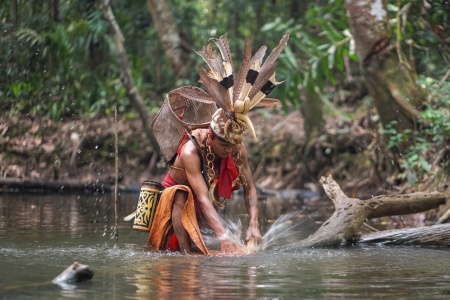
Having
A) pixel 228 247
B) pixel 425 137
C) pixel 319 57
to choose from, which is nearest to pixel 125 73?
pixel 319 57

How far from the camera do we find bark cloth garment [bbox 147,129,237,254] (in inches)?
274

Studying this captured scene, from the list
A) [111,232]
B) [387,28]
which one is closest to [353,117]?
[387,28]

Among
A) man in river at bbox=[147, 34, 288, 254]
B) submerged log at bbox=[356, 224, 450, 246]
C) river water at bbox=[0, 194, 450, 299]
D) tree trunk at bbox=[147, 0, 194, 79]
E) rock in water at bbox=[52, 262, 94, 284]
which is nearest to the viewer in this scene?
river water at bbox=[0, 194, 450, 299]

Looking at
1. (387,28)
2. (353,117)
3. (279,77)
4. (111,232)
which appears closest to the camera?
(111,232)

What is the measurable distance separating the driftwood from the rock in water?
2463 mm

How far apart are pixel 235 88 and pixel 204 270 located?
167 centimetres

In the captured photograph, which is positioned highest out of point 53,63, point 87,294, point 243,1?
point 243,1

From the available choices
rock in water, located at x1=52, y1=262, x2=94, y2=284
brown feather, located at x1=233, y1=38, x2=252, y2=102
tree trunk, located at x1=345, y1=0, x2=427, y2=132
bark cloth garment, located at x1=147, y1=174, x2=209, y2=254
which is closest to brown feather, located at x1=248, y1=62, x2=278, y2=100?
brown feather, located at x1=233, y1=38, x2=252, y2=102

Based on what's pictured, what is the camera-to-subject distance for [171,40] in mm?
18078

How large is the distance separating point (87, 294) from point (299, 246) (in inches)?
104

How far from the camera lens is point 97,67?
17094mm

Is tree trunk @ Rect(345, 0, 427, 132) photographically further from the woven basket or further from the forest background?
the woven basket

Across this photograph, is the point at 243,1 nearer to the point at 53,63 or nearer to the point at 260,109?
the point at 260,109

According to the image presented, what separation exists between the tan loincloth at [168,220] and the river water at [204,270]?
196mm
